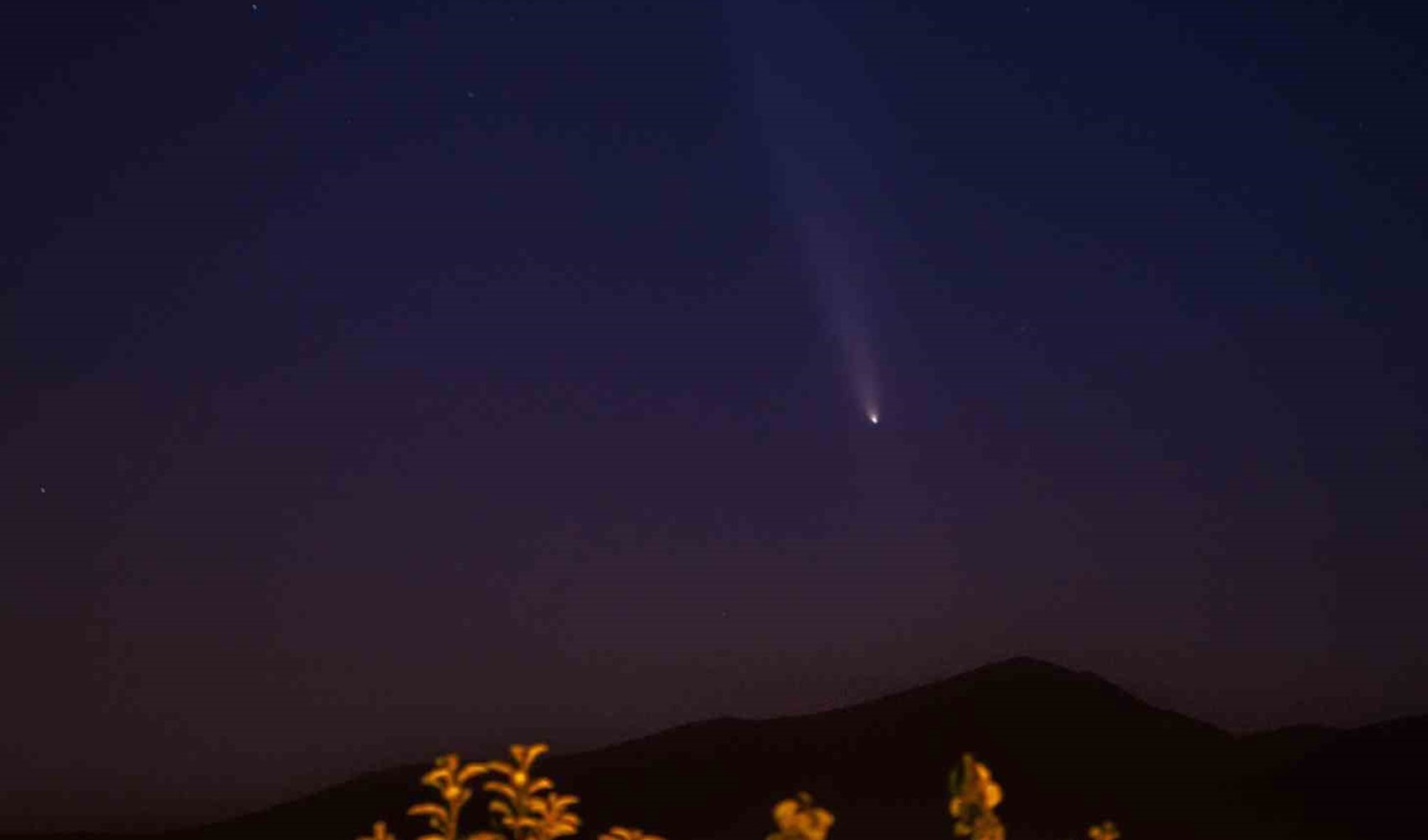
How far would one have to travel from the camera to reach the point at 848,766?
116062 mm

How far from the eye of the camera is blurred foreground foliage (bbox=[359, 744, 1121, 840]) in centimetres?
607

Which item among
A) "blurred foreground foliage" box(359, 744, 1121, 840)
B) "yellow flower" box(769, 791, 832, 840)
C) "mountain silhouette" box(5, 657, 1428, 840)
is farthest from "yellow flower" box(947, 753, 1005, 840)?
"mountain silhouette" box(5, 657, 1428, 840)

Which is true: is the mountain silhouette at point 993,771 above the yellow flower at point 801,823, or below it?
above

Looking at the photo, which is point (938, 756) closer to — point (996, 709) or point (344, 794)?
point (996, 709)

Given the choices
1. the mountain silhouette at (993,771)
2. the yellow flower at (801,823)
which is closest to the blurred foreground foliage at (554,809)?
the yellow flower at (801,823)

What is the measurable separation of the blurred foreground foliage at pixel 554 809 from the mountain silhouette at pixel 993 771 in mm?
69470

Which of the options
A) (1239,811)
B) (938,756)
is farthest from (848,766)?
(1239,811)

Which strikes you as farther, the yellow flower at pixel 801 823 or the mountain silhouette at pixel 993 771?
the mountain silhouette at pixel 993 771

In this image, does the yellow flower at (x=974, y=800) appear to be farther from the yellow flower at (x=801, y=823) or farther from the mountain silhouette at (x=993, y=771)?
the mountain silhouette at (x=993, y=771)

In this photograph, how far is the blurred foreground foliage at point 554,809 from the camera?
6074 mm

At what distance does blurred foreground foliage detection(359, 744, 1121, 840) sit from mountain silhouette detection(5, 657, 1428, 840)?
69470 millimetres

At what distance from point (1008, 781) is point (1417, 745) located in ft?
90.9

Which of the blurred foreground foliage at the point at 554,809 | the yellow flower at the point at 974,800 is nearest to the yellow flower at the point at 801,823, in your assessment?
the blurred foreground foliage at the point at 554,809

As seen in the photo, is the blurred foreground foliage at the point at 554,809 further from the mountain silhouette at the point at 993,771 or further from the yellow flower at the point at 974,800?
the mountain silhouette at the point at 993,771
